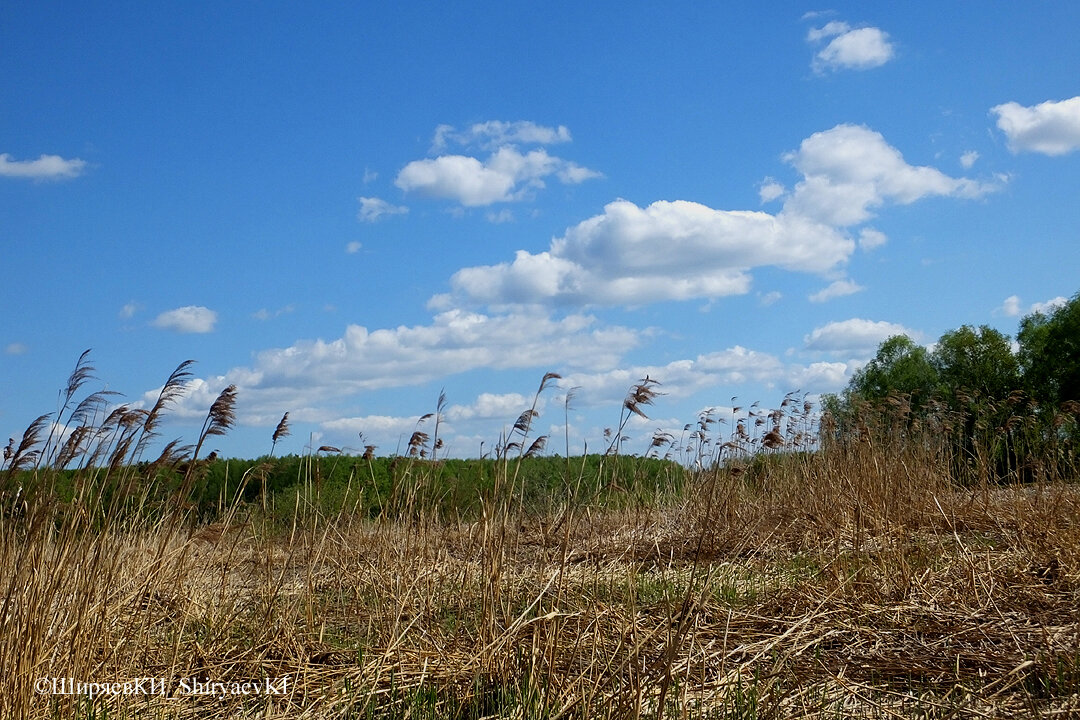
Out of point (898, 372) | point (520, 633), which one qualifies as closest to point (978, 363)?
point (898, 372)

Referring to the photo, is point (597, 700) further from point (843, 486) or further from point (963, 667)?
point (843, 486)

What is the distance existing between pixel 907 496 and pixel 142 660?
546 cm

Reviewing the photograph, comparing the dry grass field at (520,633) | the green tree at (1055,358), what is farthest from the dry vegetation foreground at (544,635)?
the green tree at (1055,358)

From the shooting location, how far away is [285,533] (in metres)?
6.59

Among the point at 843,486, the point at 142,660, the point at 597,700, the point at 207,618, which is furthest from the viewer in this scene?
the point at 843,486

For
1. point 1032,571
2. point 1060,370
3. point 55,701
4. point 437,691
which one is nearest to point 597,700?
point 437,691

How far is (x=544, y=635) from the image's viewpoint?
3.49m

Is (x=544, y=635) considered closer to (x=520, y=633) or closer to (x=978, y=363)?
(x=520, y=633)

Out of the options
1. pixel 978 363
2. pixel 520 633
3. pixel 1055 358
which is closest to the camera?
pixel 520 633

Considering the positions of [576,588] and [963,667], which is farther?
[576,588]

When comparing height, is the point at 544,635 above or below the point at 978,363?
below

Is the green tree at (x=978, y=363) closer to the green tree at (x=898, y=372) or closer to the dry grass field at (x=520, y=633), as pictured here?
the green tree at (x=898, y=372)

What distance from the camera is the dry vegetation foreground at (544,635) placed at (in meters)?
3.01

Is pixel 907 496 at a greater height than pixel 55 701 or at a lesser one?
greater
